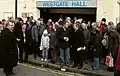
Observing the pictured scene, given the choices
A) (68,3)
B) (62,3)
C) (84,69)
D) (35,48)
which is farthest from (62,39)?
(62,3)

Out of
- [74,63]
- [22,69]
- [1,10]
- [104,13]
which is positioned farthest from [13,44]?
[1,10]

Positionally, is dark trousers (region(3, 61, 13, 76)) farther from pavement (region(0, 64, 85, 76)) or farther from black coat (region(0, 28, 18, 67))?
pavement (region(0, 64, 85, 76))

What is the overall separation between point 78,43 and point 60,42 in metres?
0.94

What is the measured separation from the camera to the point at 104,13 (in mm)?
23219

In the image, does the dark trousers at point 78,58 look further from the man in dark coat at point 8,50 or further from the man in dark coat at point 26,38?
the man in dark coat at point 26,38

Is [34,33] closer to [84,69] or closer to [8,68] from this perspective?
[84,69]

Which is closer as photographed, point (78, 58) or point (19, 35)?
point (78, 58)

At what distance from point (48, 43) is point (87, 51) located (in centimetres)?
191

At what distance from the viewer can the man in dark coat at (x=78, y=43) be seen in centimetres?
1636

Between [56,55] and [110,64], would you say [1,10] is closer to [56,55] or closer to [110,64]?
[56,55]

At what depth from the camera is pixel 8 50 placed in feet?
49.6

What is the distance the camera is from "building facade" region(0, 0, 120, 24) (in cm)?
2298

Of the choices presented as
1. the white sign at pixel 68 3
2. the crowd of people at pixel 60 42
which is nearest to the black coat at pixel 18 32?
the crowd of people at pixel 60 42

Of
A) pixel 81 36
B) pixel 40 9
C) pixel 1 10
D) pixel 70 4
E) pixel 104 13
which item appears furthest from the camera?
pixel 1 10
